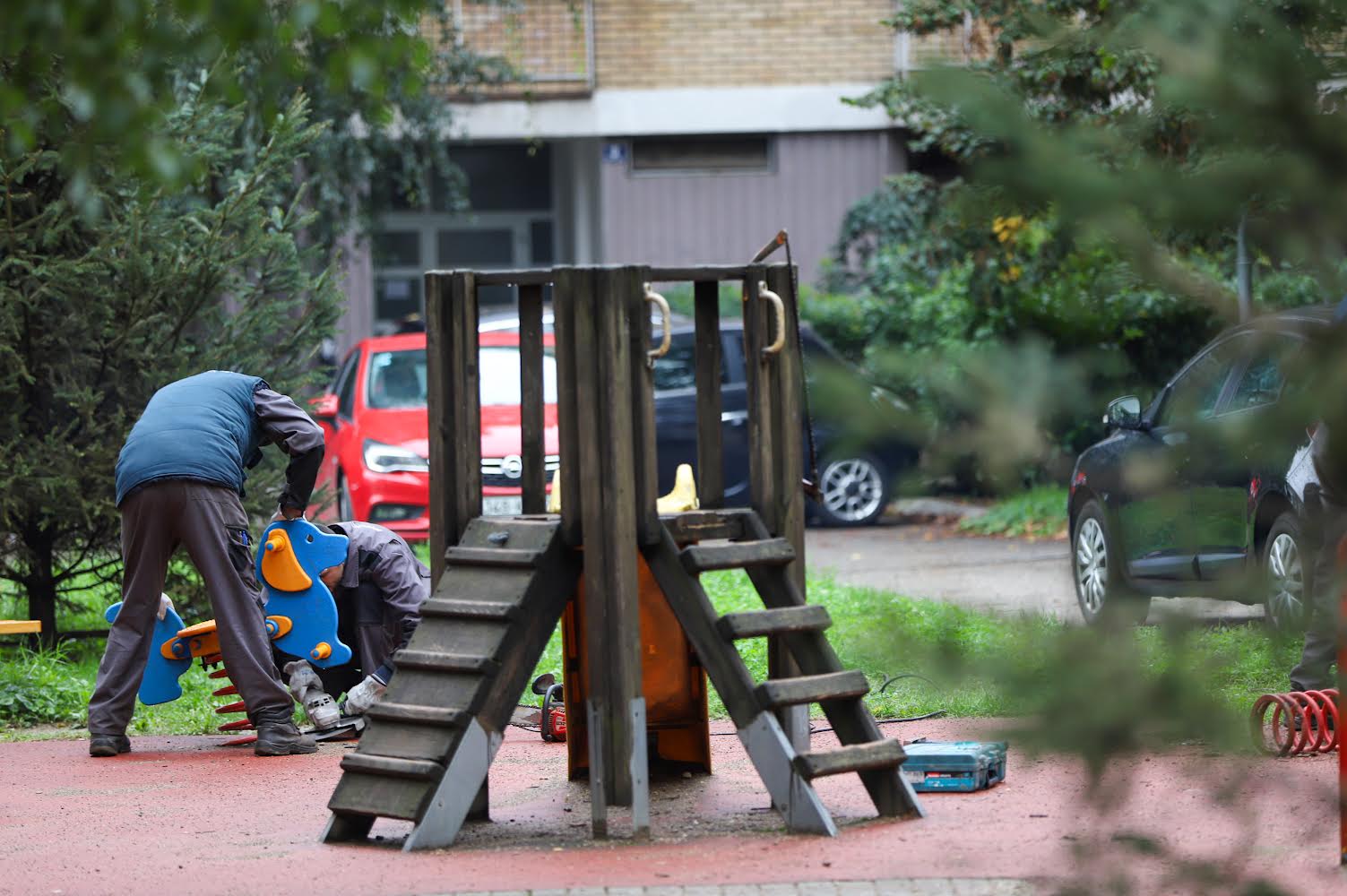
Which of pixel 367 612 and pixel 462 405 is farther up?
pixel 462 405

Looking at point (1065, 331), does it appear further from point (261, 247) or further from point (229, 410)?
point (261, 247)

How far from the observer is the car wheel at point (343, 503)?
13984 mm

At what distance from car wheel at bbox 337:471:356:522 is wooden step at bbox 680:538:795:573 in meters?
8.46

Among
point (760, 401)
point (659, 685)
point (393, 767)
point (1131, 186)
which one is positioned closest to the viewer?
point (1131, 186)

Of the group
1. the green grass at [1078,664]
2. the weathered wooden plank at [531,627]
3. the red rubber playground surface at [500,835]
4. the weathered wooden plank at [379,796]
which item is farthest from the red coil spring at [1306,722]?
the green grass at [1078,664]

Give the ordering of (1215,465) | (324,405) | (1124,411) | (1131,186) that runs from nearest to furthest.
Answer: (1131,186) → (1215,465) → (1124,411) → (324,405)

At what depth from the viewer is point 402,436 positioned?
14.1 meters

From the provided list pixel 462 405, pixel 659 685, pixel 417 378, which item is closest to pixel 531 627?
pixel 462 405

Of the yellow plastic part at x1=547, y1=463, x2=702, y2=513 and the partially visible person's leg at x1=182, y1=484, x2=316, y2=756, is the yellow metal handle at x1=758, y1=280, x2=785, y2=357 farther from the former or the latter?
the partially visible person's leg at x1=182, y1=484, x2=316, y2=756

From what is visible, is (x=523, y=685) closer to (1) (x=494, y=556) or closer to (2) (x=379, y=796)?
(1) (x=494, y=556)

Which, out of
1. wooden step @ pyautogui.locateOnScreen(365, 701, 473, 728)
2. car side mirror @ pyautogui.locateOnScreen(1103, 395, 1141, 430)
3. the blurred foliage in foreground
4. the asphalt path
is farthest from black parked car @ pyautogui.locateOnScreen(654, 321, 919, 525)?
the blurred foliage in foreground

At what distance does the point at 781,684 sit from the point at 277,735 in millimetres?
2855

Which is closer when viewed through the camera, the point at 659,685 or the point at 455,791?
the point at 455,791

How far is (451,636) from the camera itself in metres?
5.71
